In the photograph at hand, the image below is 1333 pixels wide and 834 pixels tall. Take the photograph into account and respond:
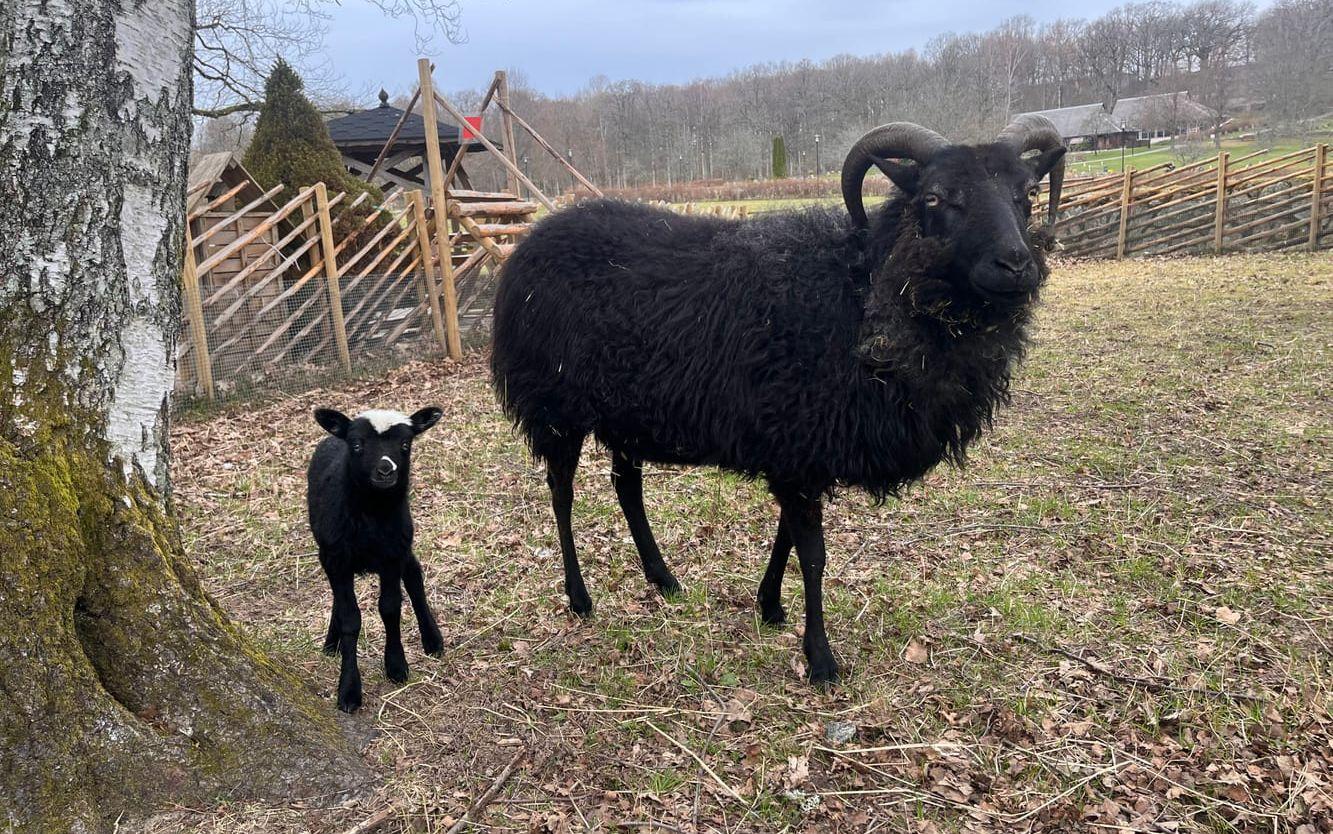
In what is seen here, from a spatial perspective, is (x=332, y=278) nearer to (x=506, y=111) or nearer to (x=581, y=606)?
(x=506, y=111)

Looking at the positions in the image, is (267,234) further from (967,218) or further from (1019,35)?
(1019,35)

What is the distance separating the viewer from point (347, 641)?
11.8 feet

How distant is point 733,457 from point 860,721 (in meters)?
1.37

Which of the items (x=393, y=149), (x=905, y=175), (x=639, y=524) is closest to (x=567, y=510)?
(x=639, y=524)

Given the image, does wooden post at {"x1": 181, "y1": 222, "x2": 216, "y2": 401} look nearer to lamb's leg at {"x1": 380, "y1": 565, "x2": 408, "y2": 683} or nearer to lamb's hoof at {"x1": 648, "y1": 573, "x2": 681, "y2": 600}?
lamb's leg at {"x1": 380, "y1": 565, "x2": 408, "y2": 683}

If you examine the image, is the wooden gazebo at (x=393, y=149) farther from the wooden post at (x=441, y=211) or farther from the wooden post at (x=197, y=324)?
the wooden post at (x=197, y=324)

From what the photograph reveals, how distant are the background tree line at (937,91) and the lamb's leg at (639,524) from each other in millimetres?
45841

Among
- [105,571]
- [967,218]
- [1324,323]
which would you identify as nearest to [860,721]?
[967,218]

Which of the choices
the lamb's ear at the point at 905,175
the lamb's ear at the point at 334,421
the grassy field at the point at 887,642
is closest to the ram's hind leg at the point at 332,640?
the grassy field at the point at 887,642

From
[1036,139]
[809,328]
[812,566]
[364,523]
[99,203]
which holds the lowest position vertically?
[812,566]

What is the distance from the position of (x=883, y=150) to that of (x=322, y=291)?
8681 mm

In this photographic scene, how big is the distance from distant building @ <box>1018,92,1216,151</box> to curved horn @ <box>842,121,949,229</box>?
188 ft

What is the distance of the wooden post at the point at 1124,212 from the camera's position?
20344 millimetres

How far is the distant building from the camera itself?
5472cm
